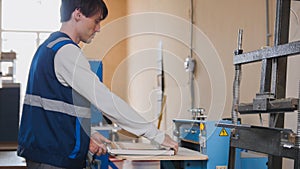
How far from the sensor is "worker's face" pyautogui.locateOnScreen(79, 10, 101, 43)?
1352 millimetres

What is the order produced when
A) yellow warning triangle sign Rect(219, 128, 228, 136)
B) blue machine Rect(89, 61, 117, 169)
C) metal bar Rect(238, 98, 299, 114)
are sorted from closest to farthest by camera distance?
metal bar Rect(238, 98, 299, 114) < blue machine Rect(89, 61, 117, 169) < yellow warning triangle sign Rect(219, 128, 228, 136)

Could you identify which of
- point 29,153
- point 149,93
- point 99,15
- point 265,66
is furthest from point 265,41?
point 149,93

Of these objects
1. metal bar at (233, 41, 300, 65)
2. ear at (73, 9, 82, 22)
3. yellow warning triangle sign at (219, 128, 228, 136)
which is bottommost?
yellow warning triangle sign at (219, 128, 228, 136)

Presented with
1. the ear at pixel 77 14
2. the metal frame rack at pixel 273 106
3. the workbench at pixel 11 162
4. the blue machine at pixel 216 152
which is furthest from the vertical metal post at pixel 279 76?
the workbench at pixel 11 162

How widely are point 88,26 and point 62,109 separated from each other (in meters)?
0.28

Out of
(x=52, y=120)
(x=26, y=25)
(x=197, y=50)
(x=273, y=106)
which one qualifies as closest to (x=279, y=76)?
(x=273, y=106)

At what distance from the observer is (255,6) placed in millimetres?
2352

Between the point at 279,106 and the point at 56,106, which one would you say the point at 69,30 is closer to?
the point at 56,106

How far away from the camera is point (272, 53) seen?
4.50ft

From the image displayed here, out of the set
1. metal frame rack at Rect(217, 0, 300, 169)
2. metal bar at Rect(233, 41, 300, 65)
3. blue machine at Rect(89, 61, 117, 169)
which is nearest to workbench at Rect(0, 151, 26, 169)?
blue machine at Rect(89, 61, 117, 169)

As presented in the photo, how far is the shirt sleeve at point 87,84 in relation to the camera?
4.06 feet

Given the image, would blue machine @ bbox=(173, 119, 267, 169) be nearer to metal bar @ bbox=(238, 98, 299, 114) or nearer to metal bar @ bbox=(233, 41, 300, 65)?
metal bar @ bbox=(233, 41, 300, 65)

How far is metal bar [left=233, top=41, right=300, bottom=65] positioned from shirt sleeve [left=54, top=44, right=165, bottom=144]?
0.46 metres

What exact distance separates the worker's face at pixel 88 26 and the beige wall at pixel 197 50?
433mm
